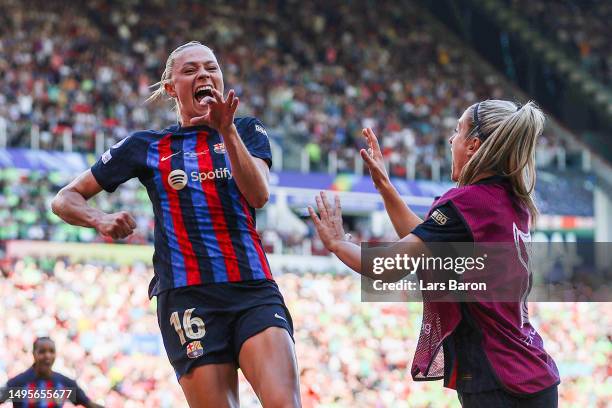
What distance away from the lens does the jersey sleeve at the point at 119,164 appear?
4.74m

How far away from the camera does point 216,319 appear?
446 centimetres

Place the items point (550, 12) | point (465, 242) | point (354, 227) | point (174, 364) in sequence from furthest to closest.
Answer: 1. point (550, 12)
2. point (354, 227)
3. point (174, 364)
4. point (465, 242)

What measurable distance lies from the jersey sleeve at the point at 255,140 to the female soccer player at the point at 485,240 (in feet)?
2.29

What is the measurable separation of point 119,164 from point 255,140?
0.62m

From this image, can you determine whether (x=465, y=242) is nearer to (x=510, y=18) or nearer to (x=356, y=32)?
(x=356, y=32)

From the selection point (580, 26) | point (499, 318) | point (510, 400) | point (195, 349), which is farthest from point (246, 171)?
point (580, 26)

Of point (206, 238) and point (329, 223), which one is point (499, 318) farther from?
point (206, 238)

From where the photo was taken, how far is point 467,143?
405 cm

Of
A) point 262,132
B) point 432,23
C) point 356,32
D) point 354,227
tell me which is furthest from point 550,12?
point 262,132

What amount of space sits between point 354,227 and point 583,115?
11312 millimetres

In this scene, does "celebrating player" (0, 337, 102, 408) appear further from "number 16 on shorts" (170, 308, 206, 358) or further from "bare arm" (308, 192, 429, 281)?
"bare arm" (308, 192, 429, 281)

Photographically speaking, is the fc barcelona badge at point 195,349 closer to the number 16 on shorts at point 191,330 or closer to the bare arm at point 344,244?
the number 16 on shorts at point 191,330

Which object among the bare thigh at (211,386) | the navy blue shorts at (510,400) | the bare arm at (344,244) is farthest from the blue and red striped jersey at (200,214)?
the navy blue shorts at (510,400)

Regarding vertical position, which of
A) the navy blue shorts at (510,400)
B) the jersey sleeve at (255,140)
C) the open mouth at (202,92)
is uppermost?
the open mouth at (202,92)
